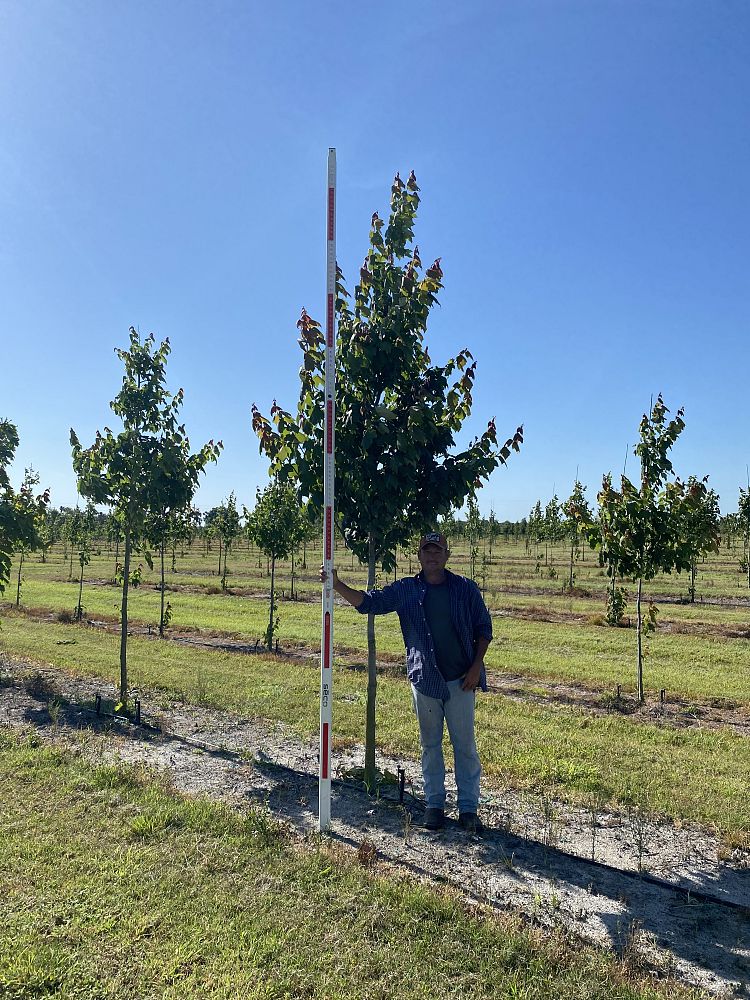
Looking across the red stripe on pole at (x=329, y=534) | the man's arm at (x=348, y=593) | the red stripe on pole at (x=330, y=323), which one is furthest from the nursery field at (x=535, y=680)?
the red stripe on pole at (x=330, y=323)

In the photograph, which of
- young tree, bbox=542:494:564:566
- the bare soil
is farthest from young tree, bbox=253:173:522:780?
young tree, bbox=542:494:564:566

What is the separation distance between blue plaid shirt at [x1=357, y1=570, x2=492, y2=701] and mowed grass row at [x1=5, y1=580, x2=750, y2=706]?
334 inches

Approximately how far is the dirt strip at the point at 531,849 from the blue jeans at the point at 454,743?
0.29 m

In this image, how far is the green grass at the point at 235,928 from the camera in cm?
320

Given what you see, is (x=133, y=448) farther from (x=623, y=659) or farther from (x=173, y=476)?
(x=623, y=659)

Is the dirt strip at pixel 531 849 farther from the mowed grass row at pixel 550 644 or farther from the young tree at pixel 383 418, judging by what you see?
the mowed grass row at pixel 550 644

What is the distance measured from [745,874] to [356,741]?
14.4 feet

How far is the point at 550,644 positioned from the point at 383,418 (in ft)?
45.7

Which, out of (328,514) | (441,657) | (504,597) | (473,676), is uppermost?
(328,514)

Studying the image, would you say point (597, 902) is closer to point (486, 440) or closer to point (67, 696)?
point (486, 440)

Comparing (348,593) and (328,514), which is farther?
(348,593)

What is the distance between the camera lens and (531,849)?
4914 millimetres

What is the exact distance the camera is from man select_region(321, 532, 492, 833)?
17.1ft

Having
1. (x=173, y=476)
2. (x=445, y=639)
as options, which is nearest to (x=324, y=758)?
(x=445, y=639)
